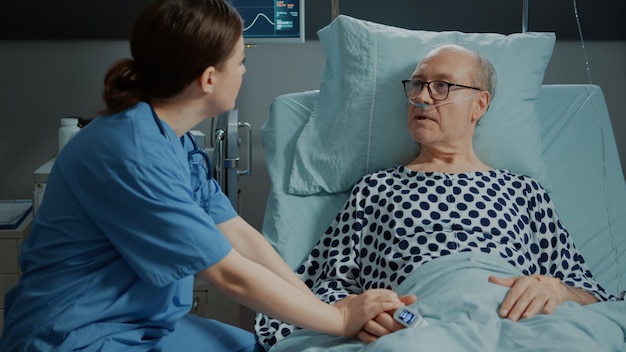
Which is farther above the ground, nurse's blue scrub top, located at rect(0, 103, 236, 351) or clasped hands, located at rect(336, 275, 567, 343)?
nurse's blue scrub top, located at rect(0, 103, 236, 351)

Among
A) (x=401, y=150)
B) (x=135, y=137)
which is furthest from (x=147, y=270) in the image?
(x=401, y=150)

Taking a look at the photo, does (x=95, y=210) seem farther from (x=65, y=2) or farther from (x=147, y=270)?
(x=65, y=2)

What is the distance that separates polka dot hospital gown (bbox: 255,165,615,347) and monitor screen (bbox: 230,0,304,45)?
0.76 metres

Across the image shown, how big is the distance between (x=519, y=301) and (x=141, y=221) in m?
0.82

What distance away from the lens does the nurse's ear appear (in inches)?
57.2

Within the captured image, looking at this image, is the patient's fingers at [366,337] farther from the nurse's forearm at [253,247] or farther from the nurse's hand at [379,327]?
the nurse's forearm at [253,247]

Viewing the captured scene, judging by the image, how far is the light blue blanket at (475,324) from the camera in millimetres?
1555

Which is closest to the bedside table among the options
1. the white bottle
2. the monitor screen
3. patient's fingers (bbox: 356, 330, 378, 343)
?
the white bottle

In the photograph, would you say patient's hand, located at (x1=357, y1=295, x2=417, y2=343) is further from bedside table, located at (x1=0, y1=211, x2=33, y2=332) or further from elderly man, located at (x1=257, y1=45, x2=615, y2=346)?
bedside table, located at (x1=0, y1=211, x2=33, y2=332)

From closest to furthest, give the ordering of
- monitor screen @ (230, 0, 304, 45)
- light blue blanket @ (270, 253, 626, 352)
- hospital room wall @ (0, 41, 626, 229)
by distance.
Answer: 1. light blue blanket @ (270, 253, 626, 352)
2. monitor screen @ (230, 0, 304, 45)
3. hospital room wall @ (0, 41, 626, 229)

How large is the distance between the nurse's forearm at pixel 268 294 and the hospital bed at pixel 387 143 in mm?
632

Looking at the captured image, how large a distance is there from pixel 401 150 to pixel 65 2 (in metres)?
1.46

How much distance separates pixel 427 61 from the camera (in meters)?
2.19

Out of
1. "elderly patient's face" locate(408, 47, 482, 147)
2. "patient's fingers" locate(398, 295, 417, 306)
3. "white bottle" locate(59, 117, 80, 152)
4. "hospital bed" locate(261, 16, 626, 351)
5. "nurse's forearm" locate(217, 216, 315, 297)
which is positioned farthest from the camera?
"white bottle" locate(59, 117, 80, 152)
